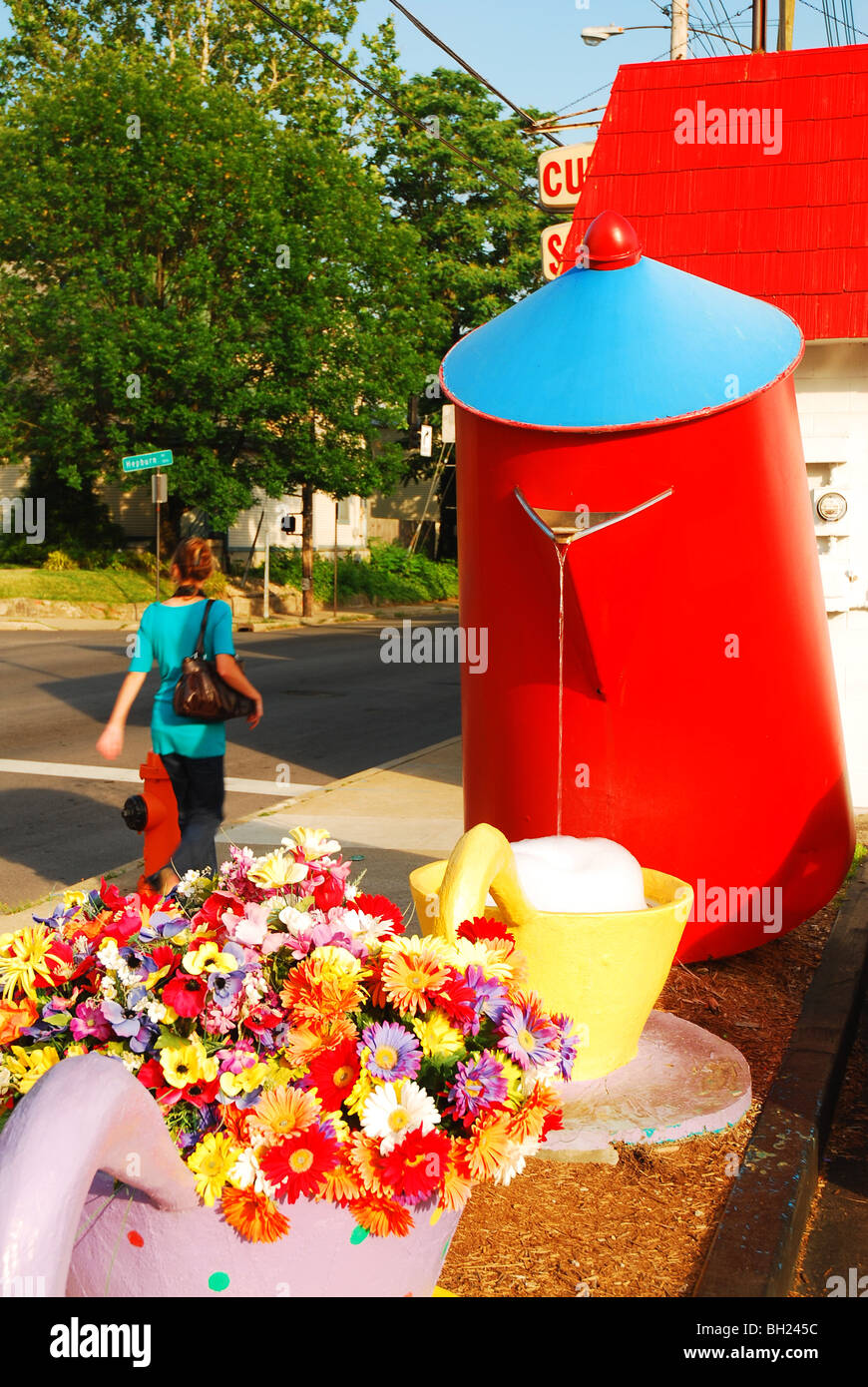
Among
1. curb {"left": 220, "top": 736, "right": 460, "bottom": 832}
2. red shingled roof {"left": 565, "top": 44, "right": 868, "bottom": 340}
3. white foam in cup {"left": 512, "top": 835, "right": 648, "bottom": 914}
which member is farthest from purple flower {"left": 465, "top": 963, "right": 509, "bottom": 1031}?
red shingled roof {"left": 565, "top": 44, "right": 868, "bottom": 340}

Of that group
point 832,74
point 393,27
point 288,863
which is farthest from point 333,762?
point 393,27

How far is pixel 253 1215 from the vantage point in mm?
1710

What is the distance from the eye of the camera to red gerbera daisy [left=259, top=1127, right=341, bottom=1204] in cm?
173

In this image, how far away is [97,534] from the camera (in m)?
32.4

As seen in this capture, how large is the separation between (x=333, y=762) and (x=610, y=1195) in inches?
305

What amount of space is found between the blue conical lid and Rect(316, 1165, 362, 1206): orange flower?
287cm

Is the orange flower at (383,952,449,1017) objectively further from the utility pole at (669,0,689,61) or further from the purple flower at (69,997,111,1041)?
the utility pole at (669,0,689,61)

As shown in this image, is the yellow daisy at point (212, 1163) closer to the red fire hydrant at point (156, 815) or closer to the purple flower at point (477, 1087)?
the purple flower at point (477, 1087)

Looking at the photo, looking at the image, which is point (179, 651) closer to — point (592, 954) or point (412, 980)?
point (592, 954)

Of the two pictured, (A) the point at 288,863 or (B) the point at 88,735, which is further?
(B) the point at 88,735

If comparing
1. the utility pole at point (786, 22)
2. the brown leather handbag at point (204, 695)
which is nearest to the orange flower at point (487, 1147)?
the brown leather handbag at point (204, 695)

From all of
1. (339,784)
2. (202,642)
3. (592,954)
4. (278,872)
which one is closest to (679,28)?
(339,784)

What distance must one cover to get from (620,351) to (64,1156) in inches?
134

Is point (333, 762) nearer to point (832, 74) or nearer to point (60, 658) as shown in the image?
point (832, 74)
